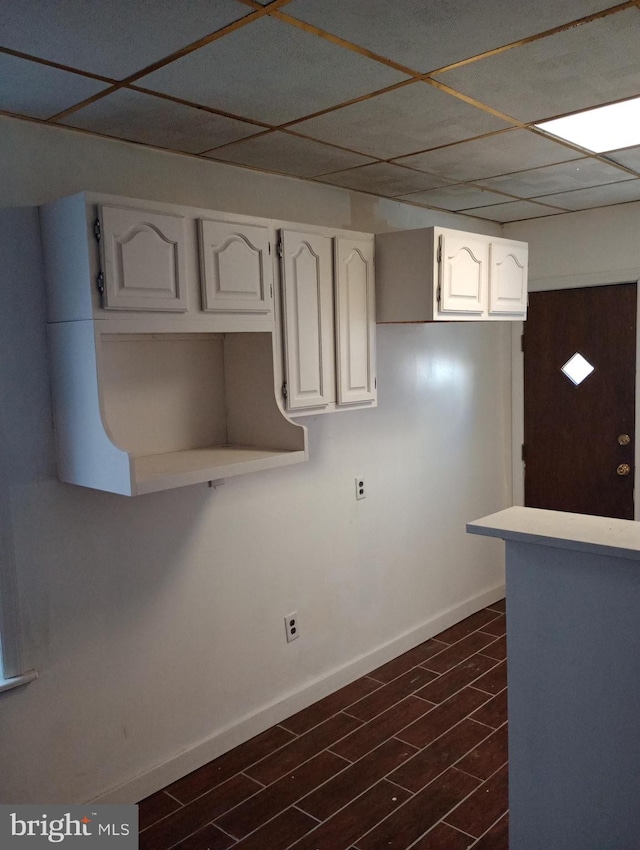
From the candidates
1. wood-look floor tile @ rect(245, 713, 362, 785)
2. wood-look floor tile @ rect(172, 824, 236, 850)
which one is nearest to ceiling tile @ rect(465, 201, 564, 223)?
wood-look floor tile @ rect(245, 713, 362, 785)

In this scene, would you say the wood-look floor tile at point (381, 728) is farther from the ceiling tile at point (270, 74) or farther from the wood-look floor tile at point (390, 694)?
the ceiling tile at point (270, 74)

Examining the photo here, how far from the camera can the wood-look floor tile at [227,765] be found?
9.14ft

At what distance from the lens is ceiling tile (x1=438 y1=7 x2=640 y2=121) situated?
179cm

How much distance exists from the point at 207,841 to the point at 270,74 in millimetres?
2543

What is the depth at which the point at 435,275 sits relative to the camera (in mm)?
3141

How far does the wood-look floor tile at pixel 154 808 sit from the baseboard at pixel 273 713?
0.09ft

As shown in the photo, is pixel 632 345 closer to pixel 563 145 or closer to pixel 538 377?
pixel 538 377

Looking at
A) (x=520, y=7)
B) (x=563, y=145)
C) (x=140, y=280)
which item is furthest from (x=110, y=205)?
(x=563, y=145)

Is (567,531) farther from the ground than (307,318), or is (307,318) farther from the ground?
(307,318)

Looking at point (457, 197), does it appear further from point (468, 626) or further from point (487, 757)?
point (487, 757)

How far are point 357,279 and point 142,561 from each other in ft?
4.99

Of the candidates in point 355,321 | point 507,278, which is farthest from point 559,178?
point 355,321

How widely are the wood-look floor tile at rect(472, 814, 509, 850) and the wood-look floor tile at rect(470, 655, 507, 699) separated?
Result: 3.26 ft

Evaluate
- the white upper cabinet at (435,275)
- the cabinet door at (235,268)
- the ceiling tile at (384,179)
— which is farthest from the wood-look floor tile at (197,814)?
the ceiling tile at (384,179)
